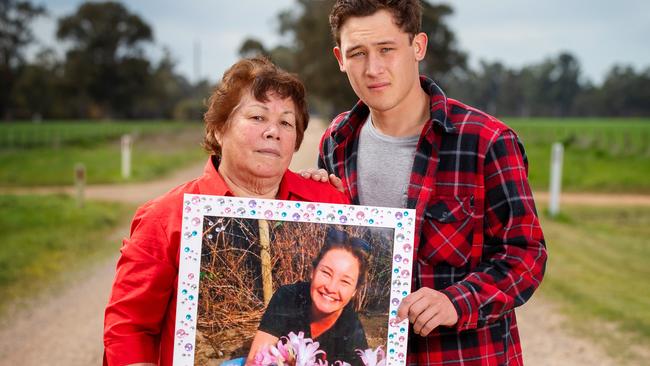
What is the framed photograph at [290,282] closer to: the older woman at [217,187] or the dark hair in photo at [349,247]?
the dark hair in photo at [349,247]

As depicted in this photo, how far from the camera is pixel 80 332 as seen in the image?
555 centimetres

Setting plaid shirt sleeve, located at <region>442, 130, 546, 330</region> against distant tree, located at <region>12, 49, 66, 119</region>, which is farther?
distant tree, located at <region>12, 49, 66, 119</region>

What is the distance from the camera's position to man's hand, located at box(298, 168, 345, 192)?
226 cm

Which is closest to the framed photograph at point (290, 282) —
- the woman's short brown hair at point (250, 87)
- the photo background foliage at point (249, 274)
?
the photo background foliage at point (249, 274)

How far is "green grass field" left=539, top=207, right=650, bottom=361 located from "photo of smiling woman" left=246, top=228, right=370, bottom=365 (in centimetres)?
401

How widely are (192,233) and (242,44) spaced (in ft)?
175

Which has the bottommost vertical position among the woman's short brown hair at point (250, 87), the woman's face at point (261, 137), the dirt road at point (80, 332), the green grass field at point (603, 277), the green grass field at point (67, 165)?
the dirt road at point (80, 332)

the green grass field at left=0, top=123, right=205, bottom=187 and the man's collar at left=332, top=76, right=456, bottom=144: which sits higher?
the man's collar at left=332, top=76, right=456, bottom=144

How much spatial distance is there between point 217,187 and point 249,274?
12.8 inches

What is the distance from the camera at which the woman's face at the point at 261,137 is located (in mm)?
2000

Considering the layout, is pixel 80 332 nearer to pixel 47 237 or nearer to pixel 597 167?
pixel 47 237

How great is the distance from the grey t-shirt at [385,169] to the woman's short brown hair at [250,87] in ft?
1.14

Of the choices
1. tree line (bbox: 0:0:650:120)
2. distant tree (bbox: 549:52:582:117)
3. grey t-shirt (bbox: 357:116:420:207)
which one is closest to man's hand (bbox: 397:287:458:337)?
grey t-shirt (bbox: 357:116:420:207)

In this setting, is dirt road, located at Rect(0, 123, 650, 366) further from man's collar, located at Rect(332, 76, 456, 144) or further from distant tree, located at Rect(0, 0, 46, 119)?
distant tree, located at Rect(0, 0, 46, 119)
